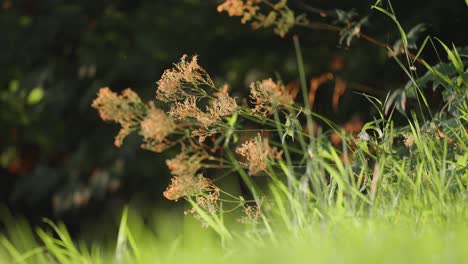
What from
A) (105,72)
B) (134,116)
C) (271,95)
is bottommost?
(105,72)

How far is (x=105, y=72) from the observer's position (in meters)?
6.45

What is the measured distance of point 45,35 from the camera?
657 cm

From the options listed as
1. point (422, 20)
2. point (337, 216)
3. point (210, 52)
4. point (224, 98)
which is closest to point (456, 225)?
point (337, 216)

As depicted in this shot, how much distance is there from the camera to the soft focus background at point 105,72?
537 cm

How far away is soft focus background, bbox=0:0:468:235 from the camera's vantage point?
5.37 metres

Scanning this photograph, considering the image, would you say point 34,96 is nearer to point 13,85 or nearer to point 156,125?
point 13,85

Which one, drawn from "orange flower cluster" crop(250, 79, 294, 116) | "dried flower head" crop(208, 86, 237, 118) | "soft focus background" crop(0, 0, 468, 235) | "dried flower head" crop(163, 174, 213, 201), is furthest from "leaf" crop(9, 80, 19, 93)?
"orange flower cluster" crop(250, 79, 294, 116)

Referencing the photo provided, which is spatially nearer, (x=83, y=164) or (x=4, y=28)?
(x=83, y=164)

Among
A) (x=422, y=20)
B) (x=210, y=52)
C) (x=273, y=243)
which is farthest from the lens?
(x=210, y=52)

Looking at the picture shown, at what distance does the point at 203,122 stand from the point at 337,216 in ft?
2.00

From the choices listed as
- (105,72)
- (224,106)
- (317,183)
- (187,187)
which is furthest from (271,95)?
(105,72)

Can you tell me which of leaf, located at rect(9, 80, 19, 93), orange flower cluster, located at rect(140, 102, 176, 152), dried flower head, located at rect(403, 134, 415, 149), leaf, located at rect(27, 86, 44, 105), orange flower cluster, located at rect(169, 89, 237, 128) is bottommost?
leaf, located at rect(27, 86, 44, 105)

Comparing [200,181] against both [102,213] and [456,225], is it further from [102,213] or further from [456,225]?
[102,213]

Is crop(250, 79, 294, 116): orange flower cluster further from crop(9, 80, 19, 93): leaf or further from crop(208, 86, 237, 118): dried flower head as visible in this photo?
crop(9, 80, 19, 93): leaf
